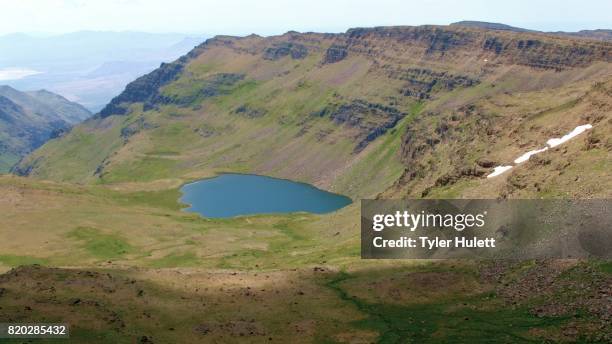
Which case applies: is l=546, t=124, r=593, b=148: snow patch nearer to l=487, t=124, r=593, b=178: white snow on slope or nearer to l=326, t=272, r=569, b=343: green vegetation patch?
l=487, t=124, r=593, b=178: white snow on slope

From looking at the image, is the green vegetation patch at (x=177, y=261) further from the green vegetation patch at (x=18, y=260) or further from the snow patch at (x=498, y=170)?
the snow patch at (x=498, y=170)

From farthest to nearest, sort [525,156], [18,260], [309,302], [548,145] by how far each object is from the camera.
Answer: [18,260] → [525,156] → [548,145] → [309,302]


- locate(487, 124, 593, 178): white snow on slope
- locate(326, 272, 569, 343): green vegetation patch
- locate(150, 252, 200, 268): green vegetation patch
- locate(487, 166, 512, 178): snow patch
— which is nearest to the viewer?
locate(326, 272, 569, 343): green vegetation patch

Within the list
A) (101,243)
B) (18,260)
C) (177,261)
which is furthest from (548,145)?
(18,260)

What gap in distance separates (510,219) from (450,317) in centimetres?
2995

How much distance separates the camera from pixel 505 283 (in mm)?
71125

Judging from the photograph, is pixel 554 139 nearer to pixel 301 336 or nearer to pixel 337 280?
pixel 337 280

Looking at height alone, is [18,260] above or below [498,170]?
below

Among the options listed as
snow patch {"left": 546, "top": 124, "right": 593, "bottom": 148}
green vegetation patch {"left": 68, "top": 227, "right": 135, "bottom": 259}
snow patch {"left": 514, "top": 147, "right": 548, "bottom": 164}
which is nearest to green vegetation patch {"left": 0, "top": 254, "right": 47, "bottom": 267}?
green vegetation patch {"left": 68, "top": 227, "right": 135, "bottom": 259}

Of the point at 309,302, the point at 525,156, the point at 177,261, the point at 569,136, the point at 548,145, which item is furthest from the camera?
the point at 177,261

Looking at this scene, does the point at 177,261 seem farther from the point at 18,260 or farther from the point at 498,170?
the point at 498,170

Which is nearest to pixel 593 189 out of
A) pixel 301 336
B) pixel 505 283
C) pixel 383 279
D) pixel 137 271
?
pixel 505 283

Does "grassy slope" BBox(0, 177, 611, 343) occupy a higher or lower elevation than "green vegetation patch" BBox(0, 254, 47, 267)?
higher

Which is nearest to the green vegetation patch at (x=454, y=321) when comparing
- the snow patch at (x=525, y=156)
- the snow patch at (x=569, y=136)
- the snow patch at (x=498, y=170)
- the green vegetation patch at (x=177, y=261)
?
the snow patch at (x=498, y=170)
